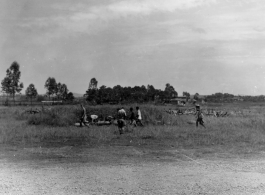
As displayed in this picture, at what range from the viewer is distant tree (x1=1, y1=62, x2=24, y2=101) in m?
54.8

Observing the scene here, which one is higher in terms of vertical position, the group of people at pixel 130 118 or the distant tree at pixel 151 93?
the distant tree at pixel 151 93

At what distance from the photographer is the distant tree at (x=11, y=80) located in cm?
5475

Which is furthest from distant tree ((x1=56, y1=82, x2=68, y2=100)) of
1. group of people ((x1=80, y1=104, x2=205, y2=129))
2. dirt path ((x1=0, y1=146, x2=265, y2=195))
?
dirt path ((x1=0, y1=146, x2=265, y2=195))

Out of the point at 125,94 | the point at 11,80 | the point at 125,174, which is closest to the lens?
the point at 125,174

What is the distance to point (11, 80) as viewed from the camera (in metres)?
55.0

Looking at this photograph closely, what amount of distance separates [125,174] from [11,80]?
52.8 metres

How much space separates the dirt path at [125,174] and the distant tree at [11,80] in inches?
1903

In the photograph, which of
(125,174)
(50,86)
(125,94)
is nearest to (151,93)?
(125,94)

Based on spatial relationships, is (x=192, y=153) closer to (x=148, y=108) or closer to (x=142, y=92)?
(x=148, y=108)

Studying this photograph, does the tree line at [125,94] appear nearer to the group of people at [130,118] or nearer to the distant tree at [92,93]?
the distant tree at [92,93]

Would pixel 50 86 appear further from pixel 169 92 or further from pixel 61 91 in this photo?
pixel 169 92

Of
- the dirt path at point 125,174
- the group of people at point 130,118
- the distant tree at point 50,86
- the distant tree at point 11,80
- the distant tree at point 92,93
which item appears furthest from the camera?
the distant tree at point 50,86

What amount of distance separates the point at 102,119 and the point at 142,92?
54.0 m

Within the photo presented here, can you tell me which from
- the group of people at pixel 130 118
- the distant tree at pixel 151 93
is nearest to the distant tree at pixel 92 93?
the distant tree at pixel 151 93
